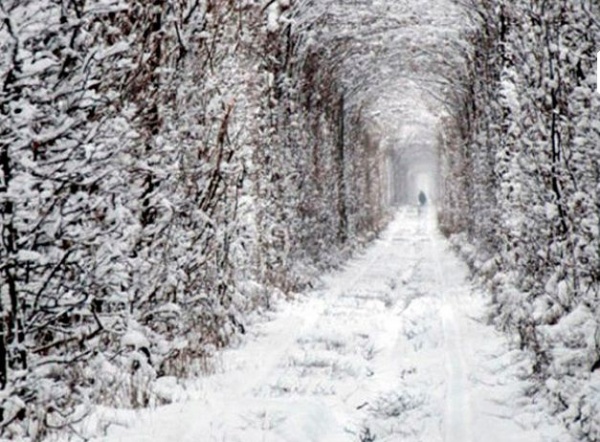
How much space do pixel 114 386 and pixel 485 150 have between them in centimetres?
1278

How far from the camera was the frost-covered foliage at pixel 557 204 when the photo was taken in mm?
6512

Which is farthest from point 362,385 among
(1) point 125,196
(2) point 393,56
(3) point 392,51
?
(2) point 393,56

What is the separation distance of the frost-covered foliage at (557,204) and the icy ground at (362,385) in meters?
0.40

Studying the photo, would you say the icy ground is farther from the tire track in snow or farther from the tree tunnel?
the tree tunnel

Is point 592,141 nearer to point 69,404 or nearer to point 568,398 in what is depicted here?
point 568,398

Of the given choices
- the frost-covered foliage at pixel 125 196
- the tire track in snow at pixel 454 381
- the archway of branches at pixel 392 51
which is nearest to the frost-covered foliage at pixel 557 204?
the tire track in snow at pixel 454 381

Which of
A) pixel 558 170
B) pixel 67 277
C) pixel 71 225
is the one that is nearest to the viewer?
pixel 71 225

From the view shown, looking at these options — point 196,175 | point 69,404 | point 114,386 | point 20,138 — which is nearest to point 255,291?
point 196,175

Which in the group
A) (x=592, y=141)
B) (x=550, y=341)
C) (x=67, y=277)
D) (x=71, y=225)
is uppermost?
(x=592, y=141)

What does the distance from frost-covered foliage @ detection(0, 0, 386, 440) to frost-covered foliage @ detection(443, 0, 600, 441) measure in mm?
3384

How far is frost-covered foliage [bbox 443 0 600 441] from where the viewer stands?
6.51 meters

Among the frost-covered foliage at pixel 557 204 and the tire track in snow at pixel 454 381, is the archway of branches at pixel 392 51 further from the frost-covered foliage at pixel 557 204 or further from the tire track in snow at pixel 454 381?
the frost-covered foliage at pixel 557 204

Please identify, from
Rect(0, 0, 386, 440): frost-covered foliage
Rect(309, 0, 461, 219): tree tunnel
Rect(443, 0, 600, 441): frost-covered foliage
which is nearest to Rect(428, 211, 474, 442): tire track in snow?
Rect(443, 0, 600, 441): frost-covered foliage

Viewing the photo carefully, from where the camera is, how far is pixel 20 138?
4.79 meters
